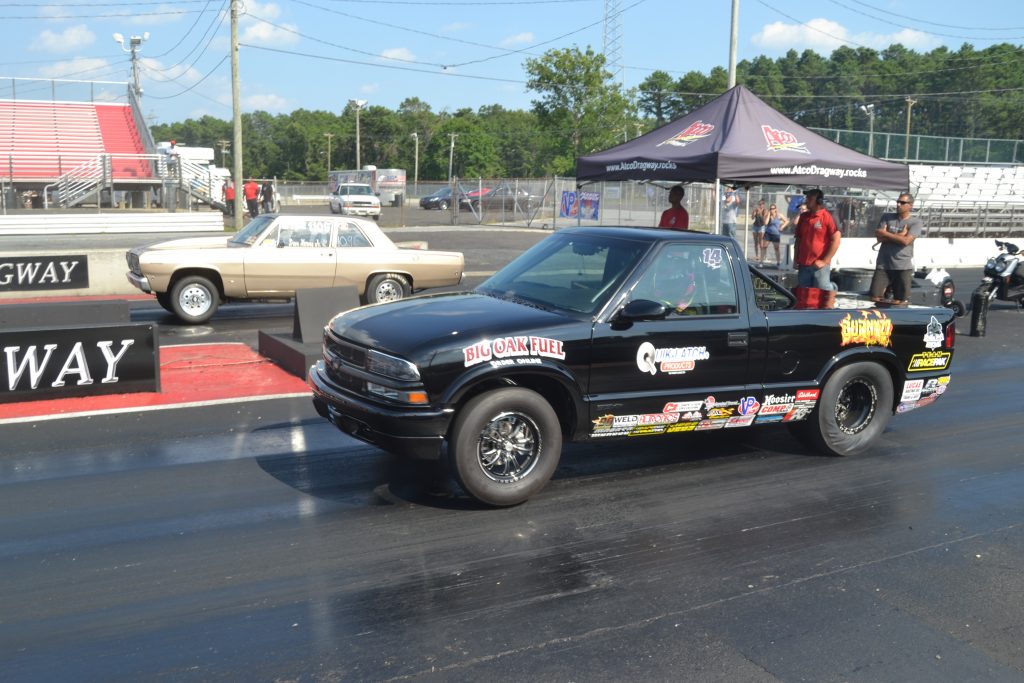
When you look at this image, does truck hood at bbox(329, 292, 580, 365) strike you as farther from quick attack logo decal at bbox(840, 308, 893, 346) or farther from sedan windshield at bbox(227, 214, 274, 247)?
sedan windshield at bbox(227, 214, 274, 247)

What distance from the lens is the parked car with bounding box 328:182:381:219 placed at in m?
45.6

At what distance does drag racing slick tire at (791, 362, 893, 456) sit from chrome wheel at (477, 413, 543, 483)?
8.32ft

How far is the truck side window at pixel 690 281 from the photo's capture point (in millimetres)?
6629

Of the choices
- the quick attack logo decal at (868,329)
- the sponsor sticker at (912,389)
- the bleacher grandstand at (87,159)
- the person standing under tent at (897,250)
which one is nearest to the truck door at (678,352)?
the quick attack logo decal at (868,329)

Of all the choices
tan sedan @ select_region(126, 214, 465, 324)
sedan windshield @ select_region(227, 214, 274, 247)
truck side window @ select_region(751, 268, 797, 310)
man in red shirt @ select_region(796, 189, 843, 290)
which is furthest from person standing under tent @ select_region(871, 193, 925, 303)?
sedan windshield @ select_region(227, 214, 274, 247)

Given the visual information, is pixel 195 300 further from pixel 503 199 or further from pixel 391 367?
pixel 503 199

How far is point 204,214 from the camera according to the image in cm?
2780

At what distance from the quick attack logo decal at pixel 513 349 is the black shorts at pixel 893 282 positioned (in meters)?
8.06

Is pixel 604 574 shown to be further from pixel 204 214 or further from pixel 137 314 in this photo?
pixel 204 214

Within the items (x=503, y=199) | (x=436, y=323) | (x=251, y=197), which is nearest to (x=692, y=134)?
(x=436, y=323)

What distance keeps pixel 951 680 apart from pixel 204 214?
26.6 metres

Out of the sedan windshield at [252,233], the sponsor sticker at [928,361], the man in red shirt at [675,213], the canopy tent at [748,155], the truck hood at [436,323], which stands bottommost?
the sponsor sticker at [928,361]

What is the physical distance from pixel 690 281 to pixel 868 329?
5.36ft

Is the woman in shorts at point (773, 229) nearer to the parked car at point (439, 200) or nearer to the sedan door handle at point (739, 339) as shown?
the sedan door handle at point (739, 339)
